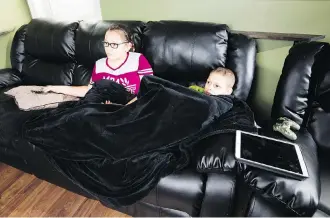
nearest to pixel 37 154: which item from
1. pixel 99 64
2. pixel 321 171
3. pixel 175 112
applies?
pixel 99 64

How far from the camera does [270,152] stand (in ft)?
3.37

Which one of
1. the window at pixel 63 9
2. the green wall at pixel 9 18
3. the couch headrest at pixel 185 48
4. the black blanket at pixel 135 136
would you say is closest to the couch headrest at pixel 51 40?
the window at pixel 63 9

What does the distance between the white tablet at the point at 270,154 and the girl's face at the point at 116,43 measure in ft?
2.98

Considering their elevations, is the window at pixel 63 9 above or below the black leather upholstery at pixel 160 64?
above

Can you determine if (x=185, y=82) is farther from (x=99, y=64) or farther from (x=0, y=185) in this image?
(x=0, y=185)

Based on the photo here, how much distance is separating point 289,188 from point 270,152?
166 millimetres

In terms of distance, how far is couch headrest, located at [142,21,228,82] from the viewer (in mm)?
1504

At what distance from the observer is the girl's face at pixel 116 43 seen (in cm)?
153

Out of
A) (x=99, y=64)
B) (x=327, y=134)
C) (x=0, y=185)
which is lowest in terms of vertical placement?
(x=0, y=185)

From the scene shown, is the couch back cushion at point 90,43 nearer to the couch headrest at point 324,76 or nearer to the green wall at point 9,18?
the green wall at point 9,18

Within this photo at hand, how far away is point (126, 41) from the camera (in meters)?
1.56

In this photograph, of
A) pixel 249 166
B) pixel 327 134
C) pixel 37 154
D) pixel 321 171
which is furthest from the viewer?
pixel 37 154

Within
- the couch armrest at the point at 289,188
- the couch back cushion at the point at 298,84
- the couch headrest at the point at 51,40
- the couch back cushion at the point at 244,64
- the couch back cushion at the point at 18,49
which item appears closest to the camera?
the couch armrest at the point at 289,188

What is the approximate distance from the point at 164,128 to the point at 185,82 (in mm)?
570
